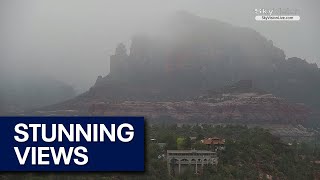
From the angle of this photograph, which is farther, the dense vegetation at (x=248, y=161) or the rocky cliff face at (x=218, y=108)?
the rocky cliff face at (x=218, y=108)

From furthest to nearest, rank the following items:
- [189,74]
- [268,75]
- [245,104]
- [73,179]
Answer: [268,75], [189,74], [245,104], [73,179]

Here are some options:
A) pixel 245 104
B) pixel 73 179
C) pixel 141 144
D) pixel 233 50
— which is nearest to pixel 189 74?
pixel 233 50

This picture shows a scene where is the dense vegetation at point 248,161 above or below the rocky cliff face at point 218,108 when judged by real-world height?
above

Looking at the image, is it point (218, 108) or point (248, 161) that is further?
point (218, 108)

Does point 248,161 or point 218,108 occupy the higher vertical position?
point 248,161

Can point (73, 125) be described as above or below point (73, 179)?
above

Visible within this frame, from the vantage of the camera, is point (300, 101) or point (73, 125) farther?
point (300, 101)

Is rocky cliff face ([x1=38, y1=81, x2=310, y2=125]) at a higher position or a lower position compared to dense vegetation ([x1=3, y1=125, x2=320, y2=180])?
lower

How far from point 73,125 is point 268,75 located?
54414 millimetres

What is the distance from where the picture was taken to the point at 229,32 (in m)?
61.2

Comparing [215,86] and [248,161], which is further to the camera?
[215,86]

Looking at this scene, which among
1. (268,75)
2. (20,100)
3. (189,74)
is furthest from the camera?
(268,75)

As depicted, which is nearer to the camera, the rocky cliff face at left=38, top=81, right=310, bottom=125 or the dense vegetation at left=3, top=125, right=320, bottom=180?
the dense vegetation at left=3, top=125, right=320, bottom=180

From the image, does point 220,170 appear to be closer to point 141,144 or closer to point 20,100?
point 141,144
